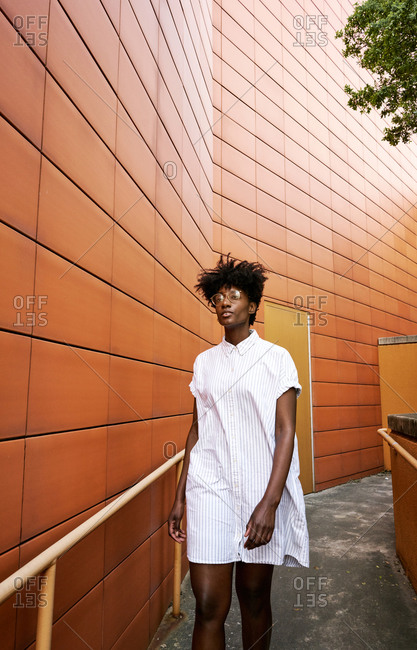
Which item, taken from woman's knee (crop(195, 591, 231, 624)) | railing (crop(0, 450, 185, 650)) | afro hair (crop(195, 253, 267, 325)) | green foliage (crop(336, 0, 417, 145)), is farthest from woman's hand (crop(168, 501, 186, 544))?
green foliage (crop(336, 0, 417, 145))

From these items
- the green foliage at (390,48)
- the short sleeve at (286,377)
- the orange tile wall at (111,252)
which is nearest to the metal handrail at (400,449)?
the short sleeve at (286,377)

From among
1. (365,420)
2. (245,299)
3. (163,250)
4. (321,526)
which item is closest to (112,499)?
(245,299)

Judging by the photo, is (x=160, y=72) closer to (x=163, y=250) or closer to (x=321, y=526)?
(x=163, y=250)

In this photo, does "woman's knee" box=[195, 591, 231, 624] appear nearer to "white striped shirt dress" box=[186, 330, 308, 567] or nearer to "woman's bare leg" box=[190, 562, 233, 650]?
"woman's bare leg" box=[190, 562, 233, 650]

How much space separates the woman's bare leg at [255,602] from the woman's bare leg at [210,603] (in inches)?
2.8

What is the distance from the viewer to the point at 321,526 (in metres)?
4.17

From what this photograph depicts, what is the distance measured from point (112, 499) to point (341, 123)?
7.26m

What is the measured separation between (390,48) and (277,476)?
5945mm

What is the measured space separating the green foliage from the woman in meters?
5.50

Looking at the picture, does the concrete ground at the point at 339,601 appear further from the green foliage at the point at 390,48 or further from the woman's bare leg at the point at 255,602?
the green foliage at the point at 390,48

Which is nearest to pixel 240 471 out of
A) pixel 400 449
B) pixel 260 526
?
pixel 260 526

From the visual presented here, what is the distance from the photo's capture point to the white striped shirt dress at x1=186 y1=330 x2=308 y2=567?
156cm

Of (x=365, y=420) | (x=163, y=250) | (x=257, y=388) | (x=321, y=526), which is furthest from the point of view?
(x=365, y=420)

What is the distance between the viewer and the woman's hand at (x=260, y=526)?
144 cm
